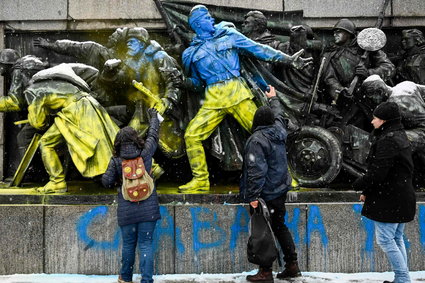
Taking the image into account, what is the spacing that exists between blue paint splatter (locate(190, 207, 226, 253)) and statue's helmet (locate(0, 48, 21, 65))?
361 cm

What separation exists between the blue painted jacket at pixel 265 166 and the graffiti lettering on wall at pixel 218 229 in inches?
30.0

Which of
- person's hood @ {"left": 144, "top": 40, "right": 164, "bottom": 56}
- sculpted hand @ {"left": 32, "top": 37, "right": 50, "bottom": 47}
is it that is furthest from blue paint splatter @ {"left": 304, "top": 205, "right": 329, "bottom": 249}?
sculpted hand @ {"left": 32, "top": 37, "right": 50, "bottom": 47}

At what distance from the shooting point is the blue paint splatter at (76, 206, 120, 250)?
6930mm

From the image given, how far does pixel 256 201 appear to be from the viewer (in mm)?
6059

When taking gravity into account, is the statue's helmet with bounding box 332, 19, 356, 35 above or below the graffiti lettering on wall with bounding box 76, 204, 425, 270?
above

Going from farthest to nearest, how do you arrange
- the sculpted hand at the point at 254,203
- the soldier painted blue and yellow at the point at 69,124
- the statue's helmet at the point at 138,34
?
the statue's helmet at the point at 138,34 < the soldier painted blue and yellow at the point at 69,124 < the sculpted hand at the point at 254,203

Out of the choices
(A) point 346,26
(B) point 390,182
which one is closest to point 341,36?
(A) point 346,26

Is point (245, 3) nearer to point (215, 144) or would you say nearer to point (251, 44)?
point (251, 44)

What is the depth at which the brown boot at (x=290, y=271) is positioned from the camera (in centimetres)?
652

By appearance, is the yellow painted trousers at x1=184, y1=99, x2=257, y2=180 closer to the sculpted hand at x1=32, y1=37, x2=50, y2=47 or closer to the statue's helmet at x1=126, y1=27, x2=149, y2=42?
the statue's helmet at x1=126, y1=27, x2=149, y2=42

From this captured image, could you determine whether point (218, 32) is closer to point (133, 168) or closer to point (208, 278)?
point (133, 168)

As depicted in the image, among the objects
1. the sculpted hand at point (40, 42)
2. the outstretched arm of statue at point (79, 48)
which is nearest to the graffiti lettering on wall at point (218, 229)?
the outstretched arm of statue at point (79, 48)

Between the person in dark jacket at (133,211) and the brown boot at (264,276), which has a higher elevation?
the person in dark jacket at (133,211)

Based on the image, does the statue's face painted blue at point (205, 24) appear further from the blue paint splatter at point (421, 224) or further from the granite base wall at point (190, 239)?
the blue paint splatter at point (421, 224)
